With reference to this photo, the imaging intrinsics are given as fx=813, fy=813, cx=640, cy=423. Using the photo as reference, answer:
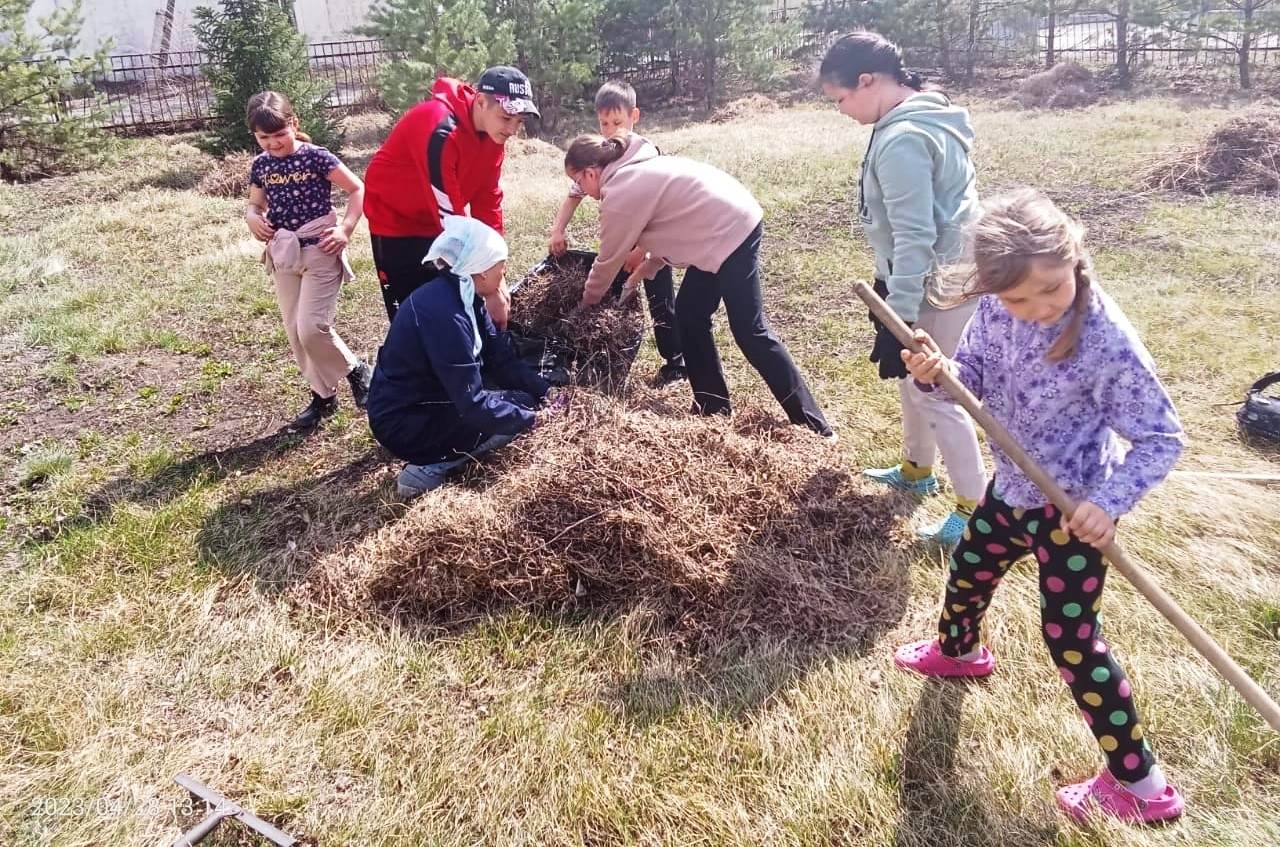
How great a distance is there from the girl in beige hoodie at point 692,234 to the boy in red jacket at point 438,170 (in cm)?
40

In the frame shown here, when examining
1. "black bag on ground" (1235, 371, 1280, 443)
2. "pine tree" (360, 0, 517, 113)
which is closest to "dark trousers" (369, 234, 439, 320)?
"black bag on ground" (1235, 371, 1280, 443)

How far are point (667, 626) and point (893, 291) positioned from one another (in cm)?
145

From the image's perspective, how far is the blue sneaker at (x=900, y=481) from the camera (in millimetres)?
3518

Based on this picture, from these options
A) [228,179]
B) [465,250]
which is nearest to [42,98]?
[228,179]

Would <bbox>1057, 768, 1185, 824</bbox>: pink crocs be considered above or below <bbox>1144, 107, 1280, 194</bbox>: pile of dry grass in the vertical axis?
below

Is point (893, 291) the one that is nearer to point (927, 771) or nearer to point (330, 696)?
point (927, 771)

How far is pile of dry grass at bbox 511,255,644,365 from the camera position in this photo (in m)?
3.92

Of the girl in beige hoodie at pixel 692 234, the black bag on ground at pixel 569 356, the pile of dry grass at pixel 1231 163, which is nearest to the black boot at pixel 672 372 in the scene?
the black bag on ground at pixel 569 356

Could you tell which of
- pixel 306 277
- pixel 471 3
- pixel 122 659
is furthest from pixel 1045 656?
pixel 471 3

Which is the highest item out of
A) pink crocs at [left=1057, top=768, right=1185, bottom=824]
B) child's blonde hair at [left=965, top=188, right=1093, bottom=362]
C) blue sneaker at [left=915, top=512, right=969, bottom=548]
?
child's blonde hair at [left=965, top=188, right=1093, bottom=362]

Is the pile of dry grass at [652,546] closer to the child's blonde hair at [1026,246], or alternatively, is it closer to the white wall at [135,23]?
the child's blonde hair at [1026,246]

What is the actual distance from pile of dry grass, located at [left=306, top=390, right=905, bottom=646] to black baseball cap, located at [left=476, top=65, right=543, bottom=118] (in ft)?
5.00

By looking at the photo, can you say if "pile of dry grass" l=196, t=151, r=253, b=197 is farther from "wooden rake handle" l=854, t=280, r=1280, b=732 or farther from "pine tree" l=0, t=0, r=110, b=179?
"wooden rake handle" l=854, t=280, r=1280, b=732

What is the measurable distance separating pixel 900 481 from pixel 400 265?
2.68 m
